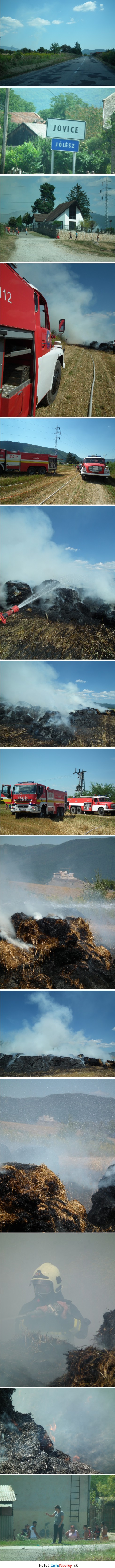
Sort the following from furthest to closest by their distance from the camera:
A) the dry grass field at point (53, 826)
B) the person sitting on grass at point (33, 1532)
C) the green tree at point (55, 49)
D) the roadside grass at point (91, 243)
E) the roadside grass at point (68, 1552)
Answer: the roadside grass at point (91, 243) → the dry grass field at point (53, 826) → the green tree at point (55, 49) → the person sitting on grass at point (33, 1532) → the roadside grass at point (68, 1552)

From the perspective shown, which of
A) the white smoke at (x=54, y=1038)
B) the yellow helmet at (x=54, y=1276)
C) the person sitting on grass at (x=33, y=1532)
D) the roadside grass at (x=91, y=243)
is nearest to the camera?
the person sitting on grass at (x=33, y=1532)

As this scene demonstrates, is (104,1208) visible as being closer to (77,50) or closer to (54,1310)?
(54,1310)

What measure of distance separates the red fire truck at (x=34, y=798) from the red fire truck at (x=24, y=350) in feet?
7.39

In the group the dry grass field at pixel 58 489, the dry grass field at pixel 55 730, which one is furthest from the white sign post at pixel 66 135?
the dry grass field at pixel 55 730

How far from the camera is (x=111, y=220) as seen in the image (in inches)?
236

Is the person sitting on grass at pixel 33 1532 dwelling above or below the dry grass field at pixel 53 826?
below

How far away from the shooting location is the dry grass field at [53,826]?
5.84 m

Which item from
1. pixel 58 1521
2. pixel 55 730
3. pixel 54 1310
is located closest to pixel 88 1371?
pixel 54 1310

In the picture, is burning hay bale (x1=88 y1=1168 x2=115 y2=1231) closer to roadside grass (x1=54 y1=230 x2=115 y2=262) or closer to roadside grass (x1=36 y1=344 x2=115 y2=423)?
roadside grass (x1=36 y1=344 x2=115 y2=423)

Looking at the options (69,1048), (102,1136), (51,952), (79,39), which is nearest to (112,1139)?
(102,1136)

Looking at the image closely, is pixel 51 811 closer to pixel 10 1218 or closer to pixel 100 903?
pixel 100 903

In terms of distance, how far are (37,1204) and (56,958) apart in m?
1.37

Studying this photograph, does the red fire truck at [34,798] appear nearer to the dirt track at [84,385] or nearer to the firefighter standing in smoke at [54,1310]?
the dirt track at [84,385]

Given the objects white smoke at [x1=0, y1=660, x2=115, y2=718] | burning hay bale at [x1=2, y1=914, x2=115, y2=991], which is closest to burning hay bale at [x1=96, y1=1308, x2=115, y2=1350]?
burning hay bale at [x1=2, y1=914, x2=115, y2=991]
